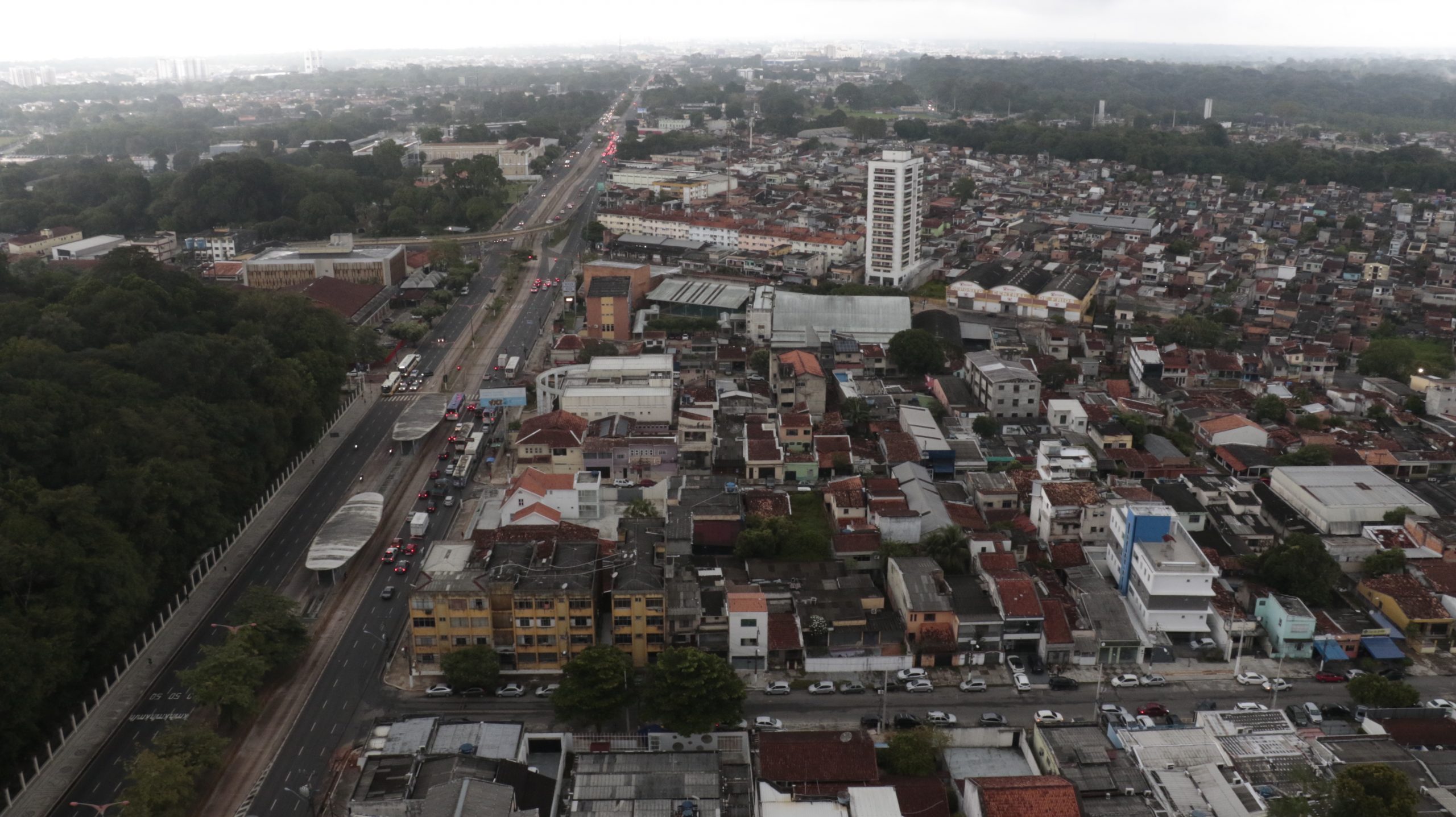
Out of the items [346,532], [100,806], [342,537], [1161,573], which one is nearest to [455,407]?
[346,532]

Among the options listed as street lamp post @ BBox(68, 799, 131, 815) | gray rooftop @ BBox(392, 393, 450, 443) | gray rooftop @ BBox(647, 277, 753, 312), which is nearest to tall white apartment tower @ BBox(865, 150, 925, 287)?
gray rooftop @ BBox(647, 277, 753, 312)

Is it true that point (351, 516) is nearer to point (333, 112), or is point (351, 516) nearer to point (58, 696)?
point (58, 696)

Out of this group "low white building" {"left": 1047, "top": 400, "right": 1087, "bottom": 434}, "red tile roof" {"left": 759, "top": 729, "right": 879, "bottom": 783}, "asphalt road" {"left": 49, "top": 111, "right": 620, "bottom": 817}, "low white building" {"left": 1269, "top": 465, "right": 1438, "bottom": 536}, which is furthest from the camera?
"low white building" {"left": 1047, "top": 400, "right": 1087, "bottom": 434}

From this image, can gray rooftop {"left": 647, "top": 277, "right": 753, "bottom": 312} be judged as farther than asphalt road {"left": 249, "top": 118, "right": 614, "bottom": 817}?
Yes

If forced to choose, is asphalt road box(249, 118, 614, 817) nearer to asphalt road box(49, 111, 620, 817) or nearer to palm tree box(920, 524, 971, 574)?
asphalt road box(49, 111, 620, 817)

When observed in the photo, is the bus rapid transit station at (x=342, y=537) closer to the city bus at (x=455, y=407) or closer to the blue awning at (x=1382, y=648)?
the city bus at (x=455, y=407)

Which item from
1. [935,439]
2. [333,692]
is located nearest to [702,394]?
[935,439]
